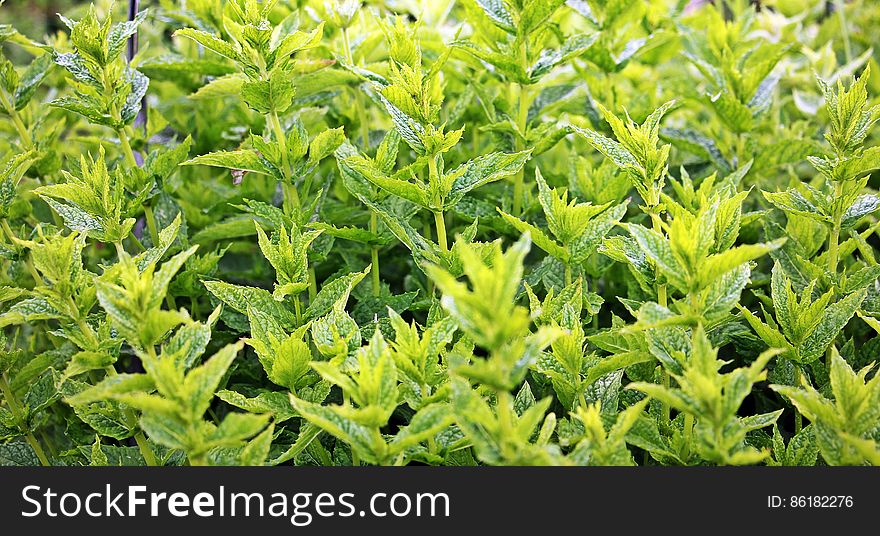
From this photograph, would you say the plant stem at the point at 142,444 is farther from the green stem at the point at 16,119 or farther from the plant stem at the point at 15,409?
the green stem at the point at 16,119

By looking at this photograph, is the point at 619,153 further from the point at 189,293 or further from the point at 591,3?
the point at 189,293

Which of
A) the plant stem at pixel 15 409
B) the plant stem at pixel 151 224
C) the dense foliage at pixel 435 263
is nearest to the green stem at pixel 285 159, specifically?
the dense foliage at pixel 435 263

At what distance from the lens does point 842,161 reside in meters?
1.04

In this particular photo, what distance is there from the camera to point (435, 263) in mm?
1099

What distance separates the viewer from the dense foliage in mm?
831

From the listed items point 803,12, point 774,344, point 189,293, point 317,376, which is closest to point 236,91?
point 189,293

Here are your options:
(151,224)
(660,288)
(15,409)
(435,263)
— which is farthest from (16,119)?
(660,288)

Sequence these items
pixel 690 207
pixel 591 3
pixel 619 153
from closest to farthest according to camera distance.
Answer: pixel 619 153 → pixel 690 207 → pixel 591 3

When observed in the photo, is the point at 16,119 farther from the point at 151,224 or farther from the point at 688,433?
the point at 688,433

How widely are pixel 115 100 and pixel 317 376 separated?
1.76ft

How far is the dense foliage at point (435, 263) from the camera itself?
2.72 feet

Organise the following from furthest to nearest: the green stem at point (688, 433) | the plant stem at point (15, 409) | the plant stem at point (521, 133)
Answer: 1. the plant stem at point (521, 133)
2. the plant stem at point (15, 409)
3. the green stem at point (688, 433)

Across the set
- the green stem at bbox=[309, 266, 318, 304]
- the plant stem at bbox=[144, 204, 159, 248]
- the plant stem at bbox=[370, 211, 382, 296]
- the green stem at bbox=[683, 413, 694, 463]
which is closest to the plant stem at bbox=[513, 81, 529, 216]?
the plant stem at bbox=[370, 211, 382, 296]

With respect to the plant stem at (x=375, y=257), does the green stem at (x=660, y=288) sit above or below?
below
